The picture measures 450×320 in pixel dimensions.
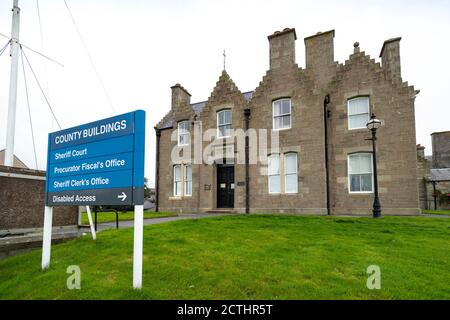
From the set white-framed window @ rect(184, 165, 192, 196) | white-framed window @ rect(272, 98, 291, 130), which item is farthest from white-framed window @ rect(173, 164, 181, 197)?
white-framed window @ rect(272, 98, 291, 130)

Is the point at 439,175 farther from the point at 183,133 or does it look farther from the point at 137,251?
the point at 137,251

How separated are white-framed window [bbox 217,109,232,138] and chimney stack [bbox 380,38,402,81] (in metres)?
9.67

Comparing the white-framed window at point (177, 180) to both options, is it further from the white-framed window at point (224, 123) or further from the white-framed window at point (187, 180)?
the white-framed window at point (224, 123)

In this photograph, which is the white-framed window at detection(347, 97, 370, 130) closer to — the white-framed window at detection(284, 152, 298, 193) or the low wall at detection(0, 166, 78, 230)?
the white-framed window at detection(284, 152, 298, 193)

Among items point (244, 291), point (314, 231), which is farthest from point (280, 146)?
point (244, 291)

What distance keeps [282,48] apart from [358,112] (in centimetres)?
623

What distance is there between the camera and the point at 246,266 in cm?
545

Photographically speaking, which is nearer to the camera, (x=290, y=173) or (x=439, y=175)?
(x=290, y=173)

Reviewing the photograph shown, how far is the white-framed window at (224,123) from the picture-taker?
19391 mm

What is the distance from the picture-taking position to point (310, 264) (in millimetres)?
5477

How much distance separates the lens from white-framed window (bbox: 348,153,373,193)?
15234mm

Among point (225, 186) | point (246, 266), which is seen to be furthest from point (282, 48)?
point (246, 266)

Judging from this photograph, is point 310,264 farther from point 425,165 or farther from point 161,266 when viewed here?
point 425,165
